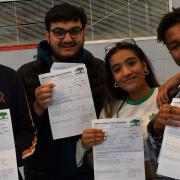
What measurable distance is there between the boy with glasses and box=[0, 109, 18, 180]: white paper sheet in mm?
366

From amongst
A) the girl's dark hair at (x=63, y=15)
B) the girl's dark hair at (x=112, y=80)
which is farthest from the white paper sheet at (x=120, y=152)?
the girl's dark hair at (x=63, y=15)

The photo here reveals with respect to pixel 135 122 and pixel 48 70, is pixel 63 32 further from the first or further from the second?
pixel 135 122

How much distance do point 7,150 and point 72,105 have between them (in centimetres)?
A: 42

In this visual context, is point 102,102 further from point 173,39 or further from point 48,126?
point 173,39

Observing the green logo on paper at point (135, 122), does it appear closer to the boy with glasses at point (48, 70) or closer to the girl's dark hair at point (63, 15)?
the boy with glasses at point (48, 70)

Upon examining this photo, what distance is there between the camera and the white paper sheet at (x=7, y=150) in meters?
1.18

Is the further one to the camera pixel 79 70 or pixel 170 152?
pixel 79 70

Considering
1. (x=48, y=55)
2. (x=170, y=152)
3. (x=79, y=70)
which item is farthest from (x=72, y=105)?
(x=170, y=152)

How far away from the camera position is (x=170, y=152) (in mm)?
1138

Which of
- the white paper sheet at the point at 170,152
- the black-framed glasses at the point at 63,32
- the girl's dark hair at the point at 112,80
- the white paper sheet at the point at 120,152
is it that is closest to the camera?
the white paper sheet at the point at 170,152

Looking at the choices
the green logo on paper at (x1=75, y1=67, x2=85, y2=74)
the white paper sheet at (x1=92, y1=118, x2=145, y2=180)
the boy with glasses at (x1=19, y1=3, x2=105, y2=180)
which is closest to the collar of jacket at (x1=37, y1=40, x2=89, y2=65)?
the boy with glasses at (x1=19, y1=3, x2=105, y2=180)

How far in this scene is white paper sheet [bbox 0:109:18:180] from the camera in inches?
46.6

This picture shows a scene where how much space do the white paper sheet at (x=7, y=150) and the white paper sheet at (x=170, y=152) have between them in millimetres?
502

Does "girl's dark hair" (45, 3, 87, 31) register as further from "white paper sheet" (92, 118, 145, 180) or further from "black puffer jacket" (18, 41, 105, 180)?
"white paper sheet" (92, 118, 145, 180)
